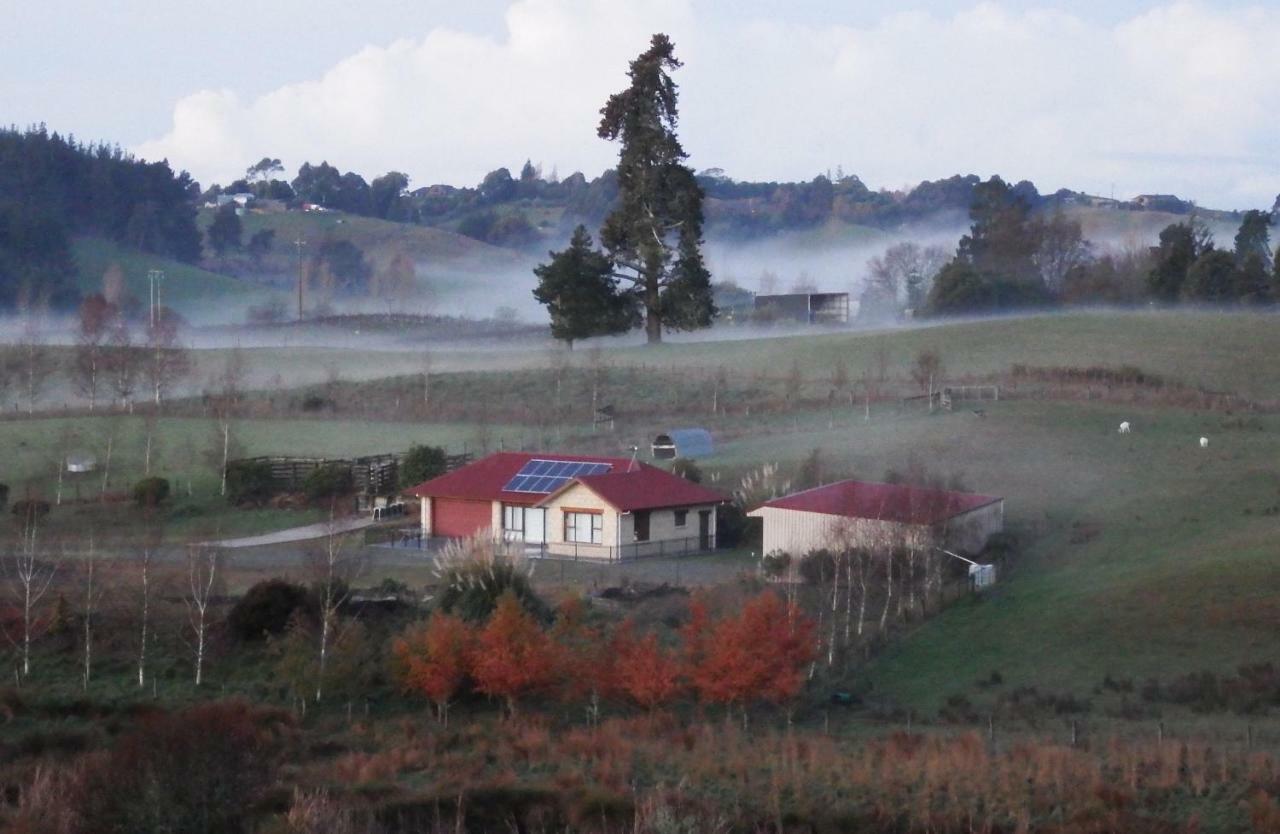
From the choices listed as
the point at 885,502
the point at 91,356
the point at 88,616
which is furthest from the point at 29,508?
the point at 91,356

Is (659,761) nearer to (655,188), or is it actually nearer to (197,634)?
(197,634)

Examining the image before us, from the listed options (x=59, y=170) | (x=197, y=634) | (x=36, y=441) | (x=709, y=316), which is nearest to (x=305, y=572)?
(x=197, y=634)

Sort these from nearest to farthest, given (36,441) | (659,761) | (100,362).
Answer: (659,761), (36,441), (100,362)

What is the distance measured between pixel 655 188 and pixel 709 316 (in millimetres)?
5631

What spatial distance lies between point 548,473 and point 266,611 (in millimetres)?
15174

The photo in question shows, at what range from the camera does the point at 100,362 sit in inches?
2335

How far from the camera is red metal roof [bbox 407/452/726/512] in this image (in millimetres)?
37688

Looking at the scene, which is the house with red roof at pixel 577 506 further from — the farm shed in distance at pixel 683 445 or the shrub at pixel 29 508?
the shrub at pixel 29 508

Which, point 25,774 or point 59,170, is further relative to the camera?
point 59,170

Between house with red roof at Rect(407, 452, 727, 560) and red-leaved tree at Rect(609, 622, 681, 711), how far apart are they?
13696 mm

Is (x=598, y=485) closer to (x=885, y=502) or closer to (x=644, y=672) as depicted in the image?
(x=885, y=502)

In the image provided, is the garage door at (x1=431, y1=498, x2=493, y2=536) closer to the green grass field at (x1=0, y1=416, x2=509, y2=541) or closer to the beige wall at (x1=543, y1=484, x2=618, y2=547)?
the beige wall at (x1=543, y1=484, x2=618, y2=547)

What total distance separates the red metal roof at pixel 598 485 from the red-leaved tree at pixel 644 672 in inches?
555

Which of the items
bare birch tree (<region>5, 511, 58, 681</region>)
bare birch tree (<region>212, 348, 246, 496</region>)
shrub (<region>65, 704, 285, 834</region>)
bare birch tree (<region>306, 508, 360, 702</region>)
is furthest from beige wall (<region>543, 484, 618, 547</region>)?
shrub (<region>65, 704, 285, 834</region>)
